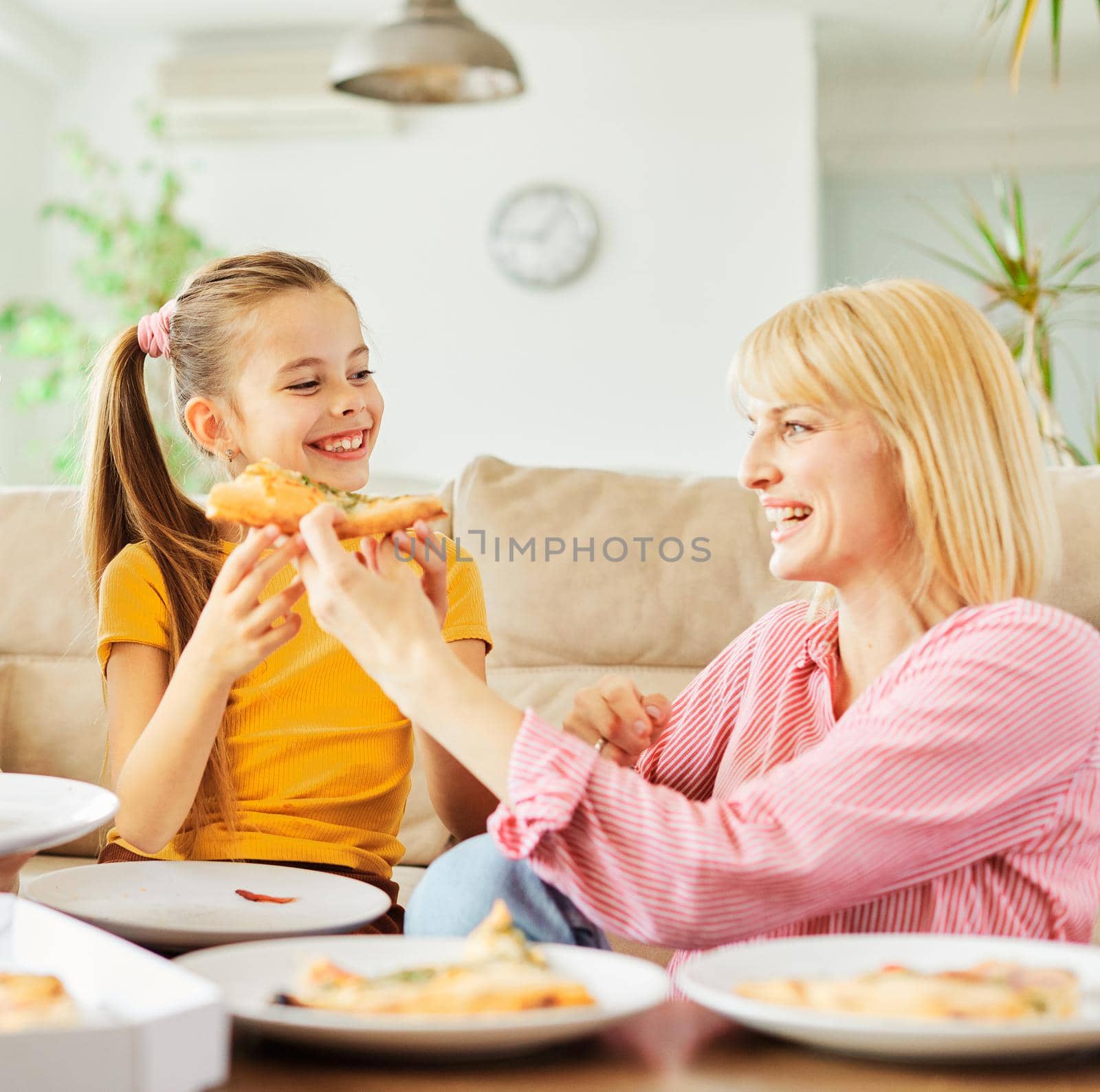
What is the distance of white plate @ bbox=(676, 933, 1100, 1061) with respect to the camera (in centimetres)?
70

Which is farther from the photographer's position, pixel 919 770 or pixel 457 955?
pixel 919 770

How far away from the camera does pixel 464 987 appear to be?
0.75 metres

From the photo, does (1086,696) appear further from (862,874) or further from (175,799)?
(175,799)

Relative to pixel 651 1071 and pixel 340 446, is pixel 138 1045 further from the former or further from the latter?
pixel 340 446

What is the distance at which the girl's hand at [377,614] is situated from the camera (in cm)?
103

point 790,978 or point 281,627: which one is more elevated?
point 281,627

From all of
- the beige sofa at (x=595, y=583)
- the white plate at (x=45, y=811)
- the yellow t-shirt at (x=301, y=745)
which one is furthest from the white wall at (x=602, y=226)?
the white plate at (x=45, y=811)

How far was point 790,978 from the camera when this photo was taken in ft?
2.65

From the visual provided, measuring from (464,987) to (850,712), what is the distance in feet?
1.69

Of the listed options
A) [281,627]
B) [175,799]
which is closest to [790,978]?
[281,627]

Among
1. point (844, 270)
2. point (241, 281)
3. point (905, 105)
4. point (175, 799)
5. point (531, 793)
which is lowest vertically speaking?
point (175, 799)

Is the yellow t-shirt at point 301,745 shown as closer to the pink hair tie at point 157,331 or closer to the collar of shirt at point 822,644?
the pink hair tie at point 157,331

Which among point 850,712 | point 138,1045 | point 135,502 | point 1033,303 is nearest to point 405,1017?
point 138,1045

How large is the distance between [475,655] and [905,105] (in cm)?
555
